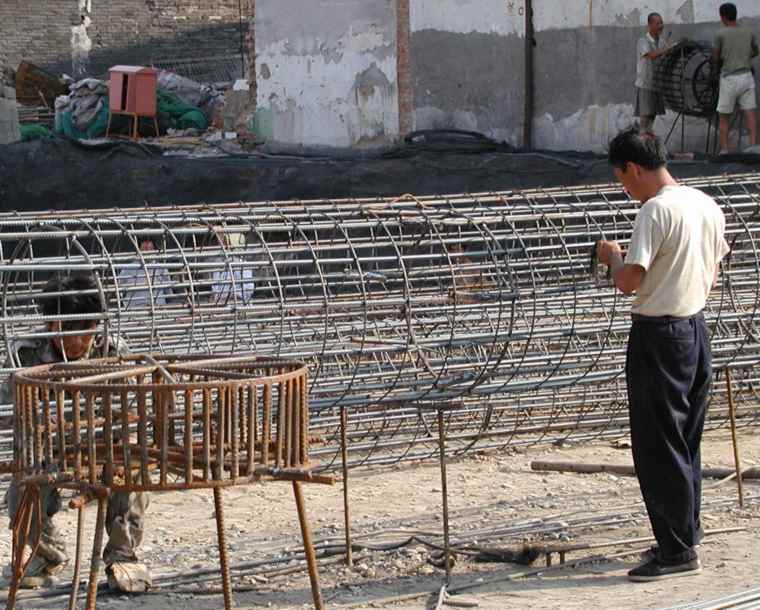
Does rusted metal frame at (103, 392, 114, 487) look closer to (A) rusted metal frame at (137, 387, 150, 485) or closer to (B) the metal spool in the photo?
(A) rusted metal frame at (137, 387, 150, 485)

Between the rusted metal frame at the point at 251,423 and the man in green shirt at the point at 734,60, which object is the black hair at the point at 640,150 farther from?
the man in green shirt at the point at 734,60

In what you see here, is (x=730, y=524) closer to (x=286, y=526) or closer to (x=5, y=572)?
(x=286, y=526)

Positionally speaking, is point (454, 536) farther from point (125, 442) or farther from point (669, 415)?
point (125, 442)

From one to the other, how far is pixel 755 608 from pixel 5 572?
2.67m

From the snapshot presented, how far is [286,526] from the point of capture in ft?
21.2

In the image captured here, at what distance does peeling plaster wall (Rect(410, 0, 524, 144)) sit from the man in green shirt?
4.06m

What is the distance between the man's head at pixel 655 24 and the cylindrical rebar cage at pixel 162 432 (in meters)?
12.0

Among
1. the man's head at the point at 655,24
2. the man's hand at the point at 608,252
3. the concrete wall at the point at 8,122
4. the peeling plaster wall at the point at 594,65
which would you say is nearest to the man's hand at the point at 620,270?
the man's hand at the point at 608,252

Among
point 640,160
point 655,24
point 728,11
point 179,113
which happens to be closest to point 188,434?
point 640,160

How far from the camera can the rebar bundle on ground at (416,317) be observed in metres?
6.48

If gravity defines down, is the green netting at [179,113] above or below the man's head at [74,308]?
above

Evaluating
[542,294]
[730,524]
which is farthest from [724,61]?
[730,524]

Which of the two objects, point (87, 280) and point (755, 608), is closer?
point (755, 608)

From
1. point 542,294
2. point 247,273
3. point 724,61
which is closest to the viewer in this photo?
point 542,294
